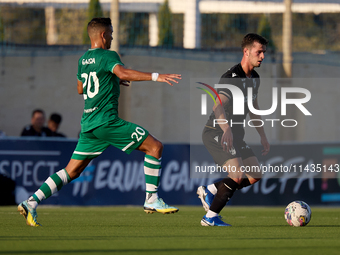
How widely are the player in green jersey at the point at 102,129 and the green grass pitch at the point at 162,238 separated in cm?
35

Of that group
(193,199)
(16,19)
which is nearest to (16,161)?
(193,199)

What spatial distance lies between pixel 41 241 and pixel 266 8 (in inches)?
661

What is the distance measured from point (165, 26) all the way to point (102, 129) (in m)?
14.2

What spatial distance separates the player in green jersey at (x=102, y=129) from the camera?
6.68 metres

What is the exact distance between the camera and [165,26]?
67.2 feet

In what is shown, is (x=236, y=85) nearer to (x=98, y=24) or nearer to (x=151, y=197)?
(x=151, y=197)

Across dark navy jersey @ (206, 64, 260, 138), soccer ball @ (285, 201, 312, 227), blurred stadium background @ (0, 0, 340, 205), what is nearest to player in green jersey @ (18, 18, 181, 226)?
dark navy jersey @ (206, 64, 260, 138)

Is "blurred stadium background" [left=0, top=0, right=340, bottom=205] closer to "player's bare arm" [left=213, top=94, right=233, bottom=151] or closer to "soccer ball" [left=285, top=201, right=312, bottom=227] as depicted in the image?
"soccer ball" [left=285, top=201, right=312, bottom=227]

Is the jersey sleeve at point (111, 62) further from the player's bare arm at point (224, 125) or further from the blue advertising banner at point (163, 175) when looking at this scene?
the blue advertising banner at point (163, 175)

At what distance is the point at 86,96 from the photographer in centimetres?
682

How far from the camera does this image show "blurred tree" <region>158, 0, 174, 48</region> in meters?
20.2

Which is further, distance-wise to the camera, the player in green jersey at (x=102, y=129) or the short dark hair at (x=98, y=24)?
the short dark hair at (x=98, y=24)

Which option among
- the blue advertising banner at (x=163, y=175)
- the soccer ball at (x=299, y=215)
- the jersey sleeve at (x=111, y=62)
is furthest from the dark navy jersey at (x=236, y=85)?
the blue advertising banner at (x=163, y=175)

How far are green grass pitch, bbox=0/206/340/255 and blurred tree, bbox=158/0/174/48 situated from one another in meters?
12.9
